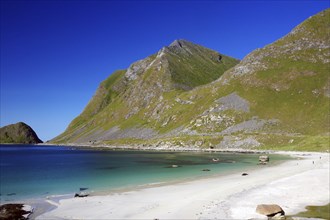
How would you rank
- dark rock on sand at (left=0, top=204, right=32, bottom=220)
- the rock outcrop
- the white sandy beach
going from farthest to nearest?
dark rock on sand at (left=0, top=204, right=32, bottom=220) < the white sandy beach < the rock outcrop

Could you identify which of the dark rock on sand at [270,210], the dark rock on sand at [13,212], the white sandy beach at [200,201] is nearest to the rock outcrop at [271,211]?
the dark rock on sand at [270,210]

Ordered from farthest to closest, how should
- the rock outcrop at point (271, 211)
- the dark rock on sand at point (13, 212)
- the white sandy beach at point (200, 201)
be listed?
the dark rock on sand at point (13, 212), the white sandy beach at point (200, 201), the rock outcrop at point (271, 211)

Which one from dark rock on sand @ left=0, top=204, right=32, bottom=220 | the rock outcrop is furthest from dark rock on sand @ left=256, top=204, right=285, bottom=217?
dark rock on sand @ left=0, top=204, right=32, bottom=220

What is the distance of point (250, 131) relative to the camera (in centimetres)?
17175

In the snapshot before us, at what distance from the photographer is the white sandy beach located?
32.4 meters

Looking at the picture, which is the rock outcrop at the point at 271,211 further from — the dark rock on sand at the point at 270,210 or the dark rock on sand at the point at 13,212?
the dark rock on sand at the point at 13,212

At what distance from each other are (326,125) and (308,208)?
144500 millimetres

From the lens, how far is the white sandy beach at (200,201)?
106 feet

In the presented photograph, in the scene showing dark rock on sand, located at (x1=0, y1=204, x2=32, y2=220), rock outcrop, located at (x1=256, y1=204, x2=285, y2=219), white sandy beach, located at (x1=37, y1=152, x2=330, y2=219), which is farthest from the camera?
dark rock on sand, located at (x1=0, y1=204, x2=32, y2=220)

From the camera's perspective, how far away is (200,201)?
125ft

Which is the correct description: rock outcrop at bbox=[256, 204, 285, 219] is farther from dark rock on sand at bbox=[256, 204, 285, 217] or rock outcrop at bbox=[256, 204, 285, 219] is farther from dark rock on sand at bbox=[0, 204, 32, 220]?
dark rock on sand at bbox=[0, 204, 32, 220]

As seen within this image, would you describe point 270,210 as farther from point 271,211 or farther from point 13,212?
point 13,212

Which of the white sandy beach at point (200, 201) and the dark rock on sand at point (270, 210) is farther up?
the dark rock on sand at point (270, 210)

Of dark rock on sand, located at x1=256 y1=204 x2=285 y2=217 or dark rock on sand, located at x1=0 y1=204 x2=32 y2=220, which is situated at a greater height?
dark rock on sand, located at x1=256 y1=204 x2=285 y2=217
